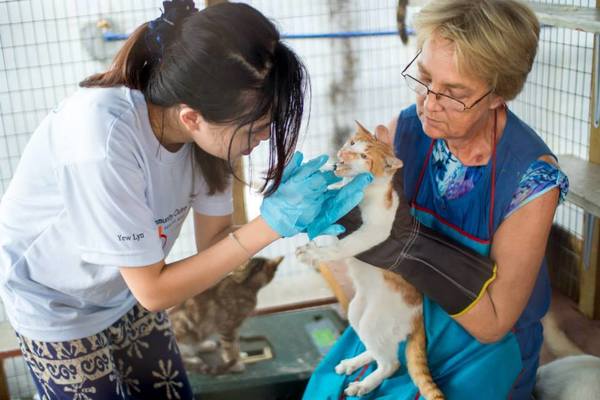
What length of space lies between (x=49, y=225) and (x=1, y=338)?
1581 mm

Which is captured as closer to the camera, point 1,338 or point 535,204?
point 535,204

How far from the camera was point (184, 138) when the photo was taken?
139 cm

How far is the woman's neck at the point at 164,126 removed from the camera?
1326 mm

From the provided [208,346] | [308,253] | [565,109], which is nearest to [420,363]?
[308,253]

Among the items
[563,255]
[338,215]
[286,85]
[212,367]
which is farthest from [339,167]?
[563,255]

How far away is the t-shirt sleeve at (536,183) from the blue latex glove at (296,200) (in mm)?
454

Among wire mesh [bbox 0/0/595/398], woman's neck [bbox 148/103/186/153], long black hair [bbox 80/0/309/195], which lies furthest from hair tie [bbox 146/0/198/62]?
wire mesh [bbox 0/0/595/398]

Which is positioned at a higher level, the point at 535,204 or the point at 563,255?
the point at 535,204

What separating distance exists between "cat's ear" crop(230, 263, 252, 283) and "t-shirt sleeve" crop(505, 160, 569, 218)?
1.18 metres

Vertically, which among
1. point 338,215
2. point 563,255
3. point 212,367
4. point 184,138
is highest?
point 184,138

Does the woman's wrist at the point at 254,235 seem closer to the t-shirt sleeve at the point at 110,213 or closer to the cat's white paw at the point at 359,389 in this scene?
the t-shirt sleeve at the point at 110,213

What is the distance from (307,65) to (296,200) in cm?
155

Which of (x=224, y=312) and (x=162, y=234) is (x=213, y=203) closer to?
(x=162, y=234)

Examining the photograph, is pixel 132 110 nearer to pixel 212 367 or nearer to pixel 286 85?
pixel 286 85
